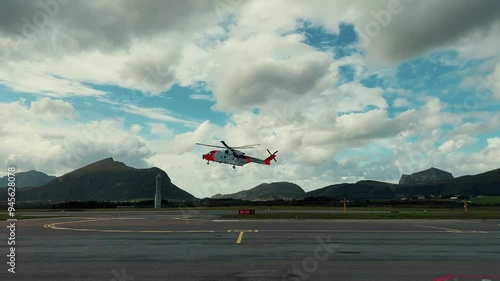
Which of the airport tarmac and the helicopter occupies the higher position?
the helicopter

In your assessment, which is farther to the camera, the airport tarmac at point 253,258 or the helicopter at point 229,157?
the helicopter at point 229,157

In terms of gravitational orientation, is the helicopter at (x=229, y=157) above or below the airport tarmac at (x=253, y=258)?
above

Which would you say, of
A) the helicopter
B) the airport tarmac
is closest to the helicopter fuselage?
the helicopter

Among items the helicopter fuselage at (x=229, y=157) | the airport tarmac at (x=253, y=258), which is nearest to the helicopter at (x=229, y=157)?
the helicopter fuselage at (x=229, y=157)

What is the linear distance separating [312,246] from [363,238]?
472 cm

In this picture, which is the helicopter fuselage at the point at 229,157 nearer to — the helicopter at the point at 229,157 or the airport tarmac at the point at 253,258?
the helicopter at the point at 229,157

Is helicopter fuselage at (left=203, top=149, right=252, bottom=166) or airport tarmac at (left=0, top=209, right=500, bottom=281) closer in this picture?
airport tarmac at (left=0, top=209, right=500, bottom=281)

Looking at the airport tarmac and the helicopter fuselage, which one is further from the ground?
the helicopter fuselage

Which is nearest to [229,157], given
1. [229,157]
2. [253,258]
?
[229,157]

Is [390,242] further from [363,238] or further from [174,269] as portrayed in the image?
[174,269]

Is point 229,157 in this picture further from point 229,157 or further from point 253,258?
point 253,258

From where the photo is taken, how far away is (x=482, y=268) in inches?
491

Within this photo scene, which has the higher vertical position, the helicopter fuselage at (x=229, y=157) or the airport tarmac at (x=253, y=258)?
the helicopter fuselage at (x=229, y=157)

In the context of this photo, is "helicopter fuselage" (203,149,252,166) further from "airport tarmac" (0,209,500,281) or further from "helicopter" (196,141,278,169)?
"airport tarmac" (0,209,500,281)
